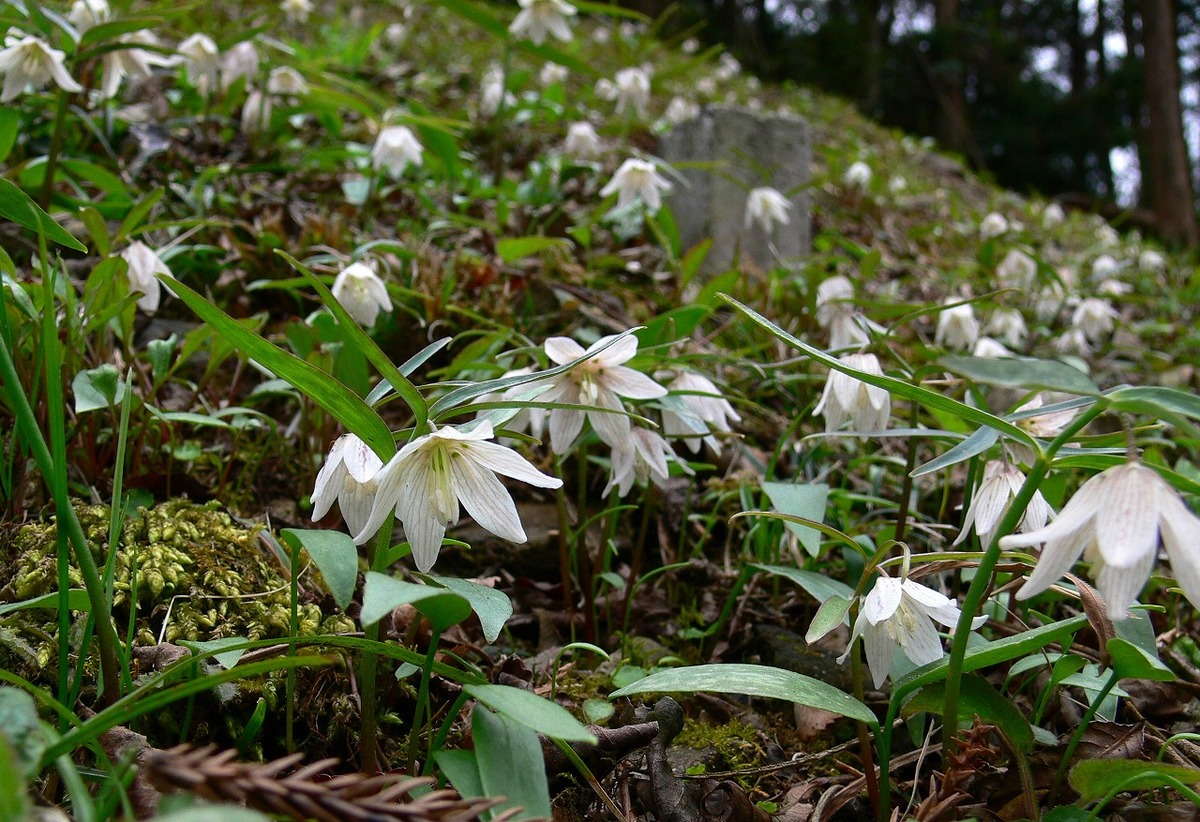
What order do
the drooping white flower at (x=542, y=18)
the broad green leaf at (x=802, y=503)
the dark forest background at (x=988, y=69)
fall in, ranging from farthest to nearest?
the dark forest background at (x=988, y=69), the drooping white flower at (x=542, y=18), the broad green leaf at (x=802, y=503)

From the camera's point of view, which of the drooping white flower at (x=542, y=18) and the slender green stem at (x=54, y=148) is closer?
the slender green stem at (x=54, y=148)

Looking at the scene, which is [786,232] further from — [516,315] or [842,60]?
[842,60]

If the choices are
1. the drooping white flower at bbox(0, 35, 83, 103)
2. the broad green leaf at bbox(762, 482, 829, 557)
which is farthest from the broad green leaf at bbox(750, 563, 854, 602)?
the drooping white flower at bbox(0, 35, 83, 103)

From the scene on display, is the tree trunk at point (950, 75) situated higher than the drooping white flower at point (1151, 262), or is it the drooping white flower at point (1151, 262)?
the tree trunk at point (950, 75)

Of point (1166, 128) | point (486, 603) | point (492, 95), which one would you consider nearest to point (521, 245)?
point (486, 603)

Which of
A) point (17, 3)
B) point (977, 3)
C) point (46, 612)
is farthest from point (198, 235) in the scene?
point (977, 3)

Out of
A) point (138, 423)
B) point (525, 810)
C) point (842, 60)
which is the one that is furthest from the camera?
point (842, 60)

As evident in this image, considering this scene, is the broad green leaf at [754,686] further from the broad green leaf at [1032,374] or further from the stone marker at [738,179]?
the stone marker at [738,179]

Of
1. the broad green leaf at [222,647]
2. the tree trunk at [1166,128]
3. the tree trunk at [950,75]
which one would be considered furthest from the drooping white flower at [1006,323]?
the tree trunk at [950,75]
